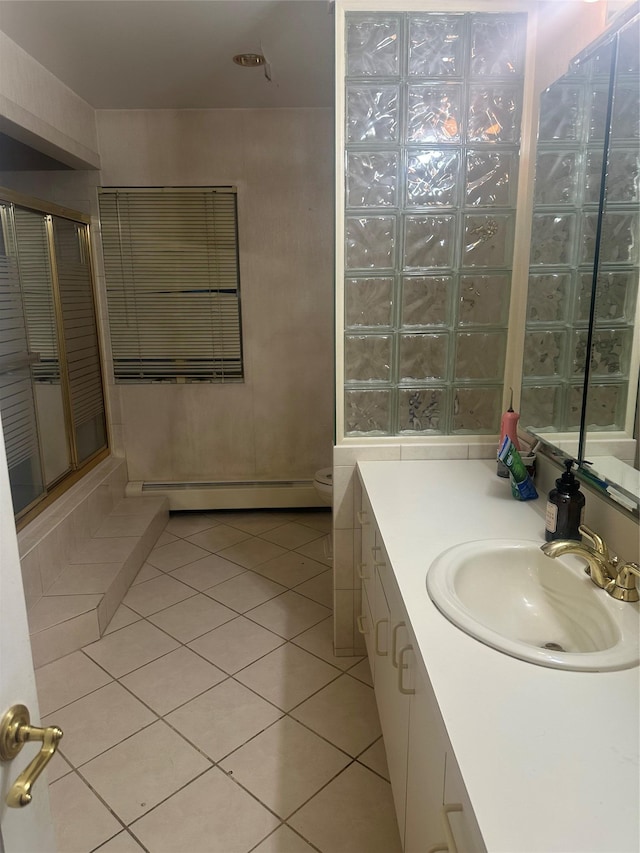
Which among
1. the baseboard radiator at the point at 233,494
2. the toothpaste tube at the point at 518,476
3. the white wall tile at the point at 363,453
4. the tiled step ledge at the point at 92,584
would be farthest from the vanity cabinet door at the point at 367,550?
the baseboard radiator at the point at 233,494

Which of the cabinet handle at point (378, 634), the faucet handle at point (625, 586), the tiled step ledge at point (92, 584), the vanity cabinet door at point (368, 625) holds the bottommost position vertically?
the tiled step ledge at point (92, 584)

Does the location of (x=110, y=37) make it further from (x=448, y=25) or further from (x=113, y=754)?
(x=113, y=754)

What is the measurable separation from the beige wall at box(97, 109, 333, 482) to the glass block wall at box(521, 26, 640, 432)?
1.92 m

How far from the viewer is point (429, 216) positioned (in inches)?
76.6

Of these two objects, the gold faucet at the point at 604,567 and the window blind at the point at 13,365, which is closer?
the gold faucet at the point at 604,567

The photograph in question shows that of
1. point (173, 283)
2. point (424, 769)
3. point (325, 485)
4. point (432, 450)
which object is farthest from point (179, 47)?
point (424, 769)

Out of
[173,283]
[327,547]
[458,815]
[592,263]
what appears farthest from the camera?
[173,283]

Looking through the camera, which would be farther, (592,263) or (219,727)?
(219,727)

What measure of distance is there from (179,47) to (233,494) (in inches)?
97.0

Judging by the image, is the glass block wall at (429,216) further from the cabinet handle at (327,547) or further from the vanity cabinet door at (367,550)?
the cabinet handle at (327,547)

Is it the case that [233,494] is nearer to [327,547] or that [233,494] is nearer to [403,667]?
[327,547]

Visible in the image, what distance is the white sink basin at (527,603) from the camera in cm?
103

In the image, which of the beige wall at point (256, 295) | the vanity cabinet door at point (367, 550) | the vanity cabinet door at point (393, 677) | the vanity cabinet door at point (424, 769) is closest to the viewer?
the vanity cabinet door at point (424, 769)

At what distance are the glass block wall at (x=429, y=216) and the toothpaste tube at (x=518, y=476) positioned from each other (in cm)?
43
